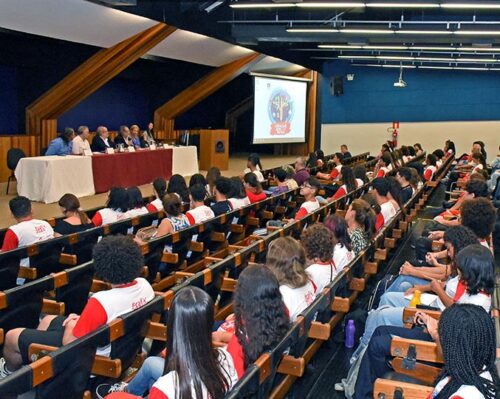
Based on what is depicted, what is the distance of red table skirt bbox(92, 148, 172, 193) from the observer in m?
10.4

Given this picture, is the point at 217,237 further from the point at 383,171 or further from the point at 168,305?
the point at 383,171

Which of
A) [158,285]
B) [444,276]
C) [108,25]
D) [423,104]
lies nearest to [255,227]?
[158,285]

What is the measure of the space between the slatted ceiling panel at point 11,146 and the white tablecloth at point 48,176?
1.56 meters

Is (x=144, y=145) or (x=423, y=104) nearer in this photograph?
(x=144, y=145)

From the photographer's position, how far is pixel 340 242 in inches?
159

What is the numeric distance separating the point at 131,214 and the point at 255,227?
1.40m

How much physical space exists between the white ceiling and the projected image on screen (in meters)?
2.84

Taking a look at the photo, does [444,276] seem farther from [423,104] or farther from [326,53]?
[423,104]

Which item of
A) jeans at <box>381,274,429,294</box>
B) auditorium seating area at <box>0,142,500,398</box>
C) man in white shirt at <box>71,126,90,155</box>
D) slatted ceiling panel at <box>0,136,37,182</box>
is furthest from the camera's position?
slatted ceiling panel at <box>0,136,37,182</box>

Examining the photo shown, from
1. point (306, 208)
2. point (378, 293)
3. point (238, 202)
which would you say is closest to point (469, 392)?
point (378, 293)

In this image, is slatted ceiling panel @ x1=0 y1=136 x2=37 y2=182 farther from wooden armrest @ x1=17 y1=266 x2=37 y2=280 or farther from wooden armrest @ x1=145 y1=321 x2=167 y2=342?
wooden armrest @ x1=145 y1=321 x2=167 y2=342

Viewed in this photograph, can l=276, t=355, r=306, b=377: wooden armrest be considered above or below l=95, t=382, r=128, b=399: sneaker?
above

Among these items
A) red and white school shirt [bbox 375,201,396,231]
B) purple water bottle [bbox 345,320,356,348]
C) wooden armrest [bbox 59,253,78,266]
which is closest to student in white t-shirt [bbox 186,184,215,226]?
wooden armrest [bbox 59,253,78,266]

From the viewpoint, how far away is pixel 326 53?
707 inches
